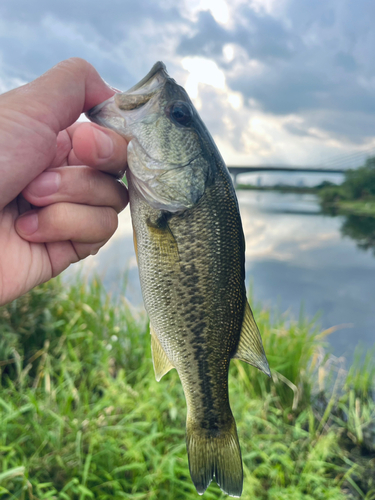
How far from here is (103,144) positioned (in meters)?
1.59

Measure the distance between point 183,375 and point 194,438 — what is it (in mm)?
305

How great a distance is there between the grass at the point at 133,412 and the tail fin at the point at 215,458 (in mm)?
1434

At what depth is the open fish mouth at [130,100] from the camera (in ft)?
5.33

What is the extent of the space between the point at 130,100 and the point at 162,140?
0.73 feet

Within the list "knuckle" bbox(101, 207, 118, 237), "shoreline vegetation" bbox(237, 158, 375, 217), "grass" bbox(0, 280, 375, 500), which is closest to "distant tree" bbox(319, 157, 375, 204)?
"shoreline vegetation" bbox(237, 158, 375, 217)

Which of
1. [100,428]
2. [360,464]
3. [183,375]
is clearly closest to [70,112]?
[183,375]

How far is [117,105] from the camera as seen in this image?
1636mm

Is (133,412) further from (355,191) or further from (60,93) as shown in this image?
(355,191)

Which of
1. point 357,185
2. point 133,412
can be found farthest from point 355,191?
point 133,412

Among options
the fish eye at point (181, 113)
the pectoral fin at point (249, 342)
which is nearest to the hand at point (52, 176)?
the fish eye at point (181, 113)

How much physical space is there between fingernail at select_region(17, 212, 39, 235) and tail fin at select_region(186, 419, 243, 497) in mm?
1297

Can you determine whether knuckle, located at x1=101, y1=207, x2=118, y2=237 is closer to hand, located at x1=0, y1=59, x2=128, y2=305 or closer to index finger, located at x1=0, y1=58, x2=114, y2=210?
hand, located at x1=0, y1=59, x2=128, y2=305

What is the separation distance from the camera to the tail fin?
63.1 inches

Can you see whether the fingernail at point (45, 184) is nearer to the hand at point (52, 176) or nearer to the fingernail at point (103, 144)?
the hand at point (52, 176)
